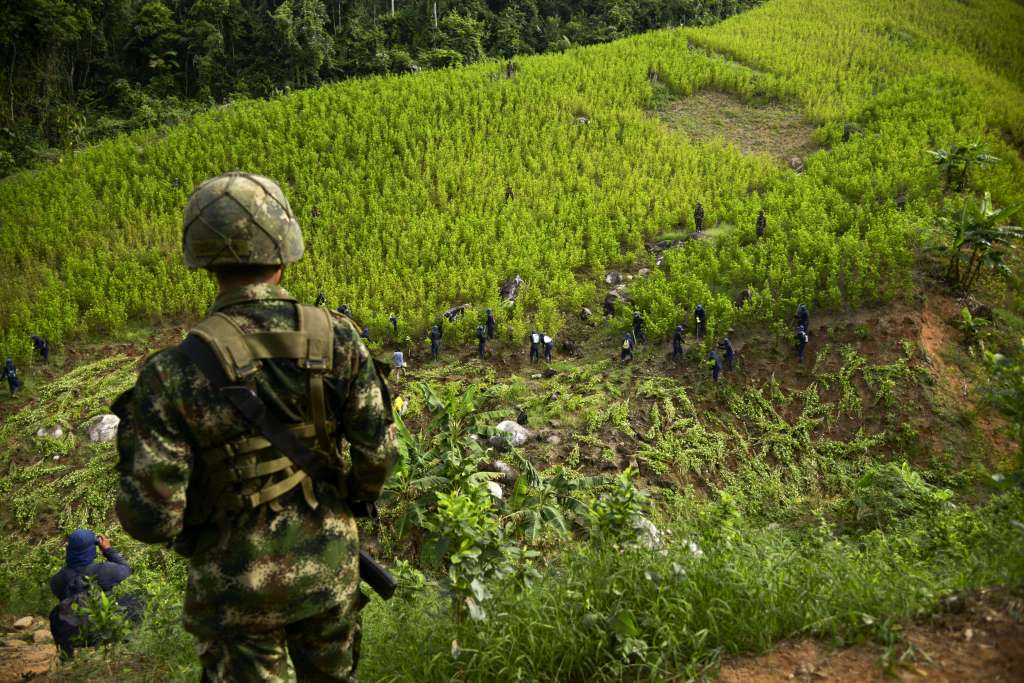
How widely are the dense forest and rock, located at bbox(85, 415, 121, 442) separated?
1923 cm

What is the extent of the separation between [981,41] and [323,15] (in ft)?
85.3

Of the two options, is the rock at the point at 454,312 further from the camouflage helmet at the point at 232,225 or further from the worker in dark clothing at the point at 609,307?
the camouflage helmet at the point at 232,225

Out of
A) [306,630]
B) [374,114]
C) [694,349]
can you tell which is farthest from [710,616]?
[374,114]

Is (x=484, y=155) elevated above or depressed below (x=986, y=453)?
above

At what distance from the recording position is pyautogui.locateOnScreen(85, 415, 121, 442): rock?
713 cm

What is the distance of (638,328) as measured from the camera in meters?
8.18

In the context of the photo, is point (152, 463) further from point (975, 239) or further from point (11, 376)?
point (975, 239)

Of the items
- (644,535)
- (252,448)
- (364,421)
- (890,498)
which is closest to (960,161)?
(890,498)

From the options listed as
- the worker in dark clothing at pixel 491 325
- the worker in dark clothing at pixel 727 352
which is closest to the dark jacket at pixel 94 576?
the worker in dark clothing at pixel 491 325

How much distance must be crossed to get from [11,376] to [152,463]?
7203 mm

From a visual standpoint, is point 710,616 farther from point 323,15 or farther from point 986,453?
point 323,15

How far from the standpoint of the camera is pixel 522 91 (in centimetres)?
1697

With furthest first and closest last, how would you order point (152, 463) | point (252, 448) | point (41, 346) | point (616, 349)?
point (616, 349), point (41, 346), point (252, 448), point (152, 463)

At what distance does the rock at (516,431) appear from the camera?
6.58m
